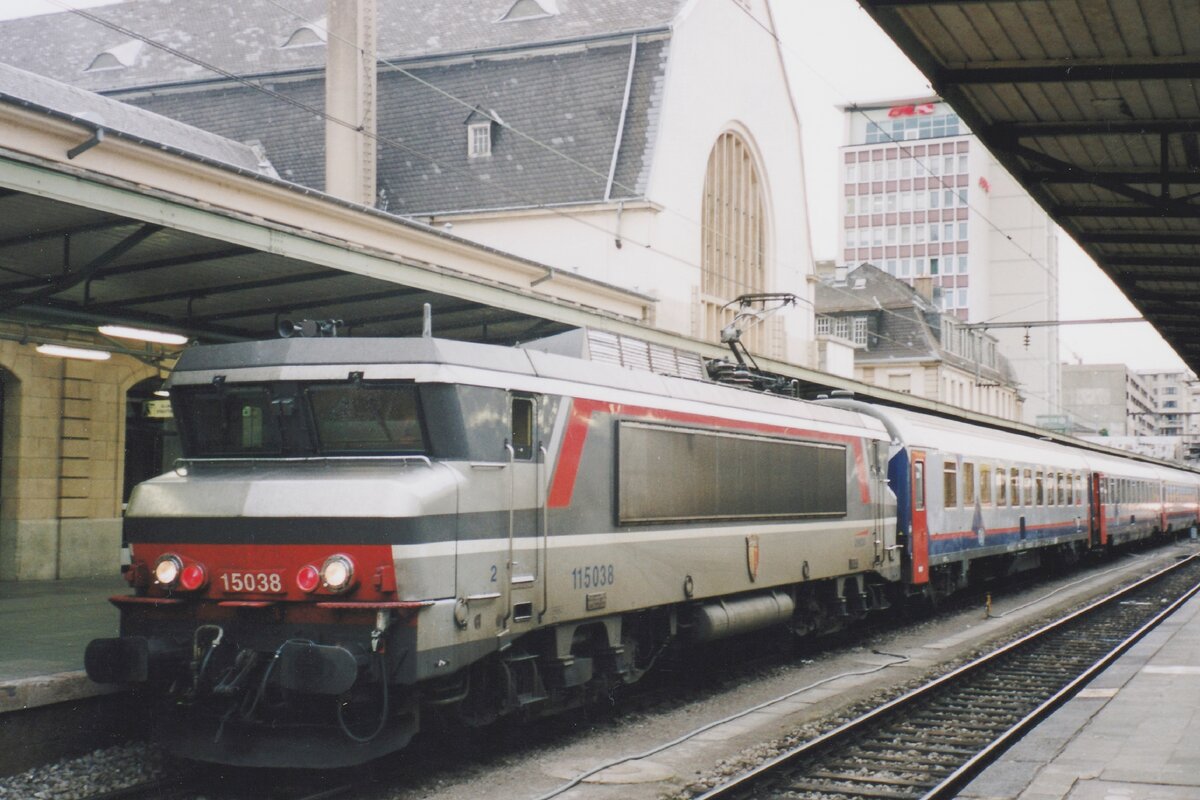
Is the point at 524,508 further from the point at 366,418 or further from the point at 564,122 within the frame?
→ the point at 564,122

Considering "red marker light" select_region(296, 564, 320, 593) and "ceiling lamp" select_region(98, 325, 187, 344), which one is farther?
"ceiling lamp" select_region(98, 325, 187, 344)

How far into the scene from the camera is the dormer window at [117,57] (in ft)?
149

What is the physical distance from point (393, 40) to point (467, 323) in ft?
93.4

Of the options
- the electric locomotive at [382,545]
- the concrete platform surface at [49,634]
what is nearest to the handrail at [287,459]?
the electric locomotive at [382,545]

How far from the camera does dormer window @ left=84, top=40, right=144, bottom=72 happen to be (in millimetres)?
45312

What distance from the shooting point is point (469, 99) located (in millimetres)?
39438

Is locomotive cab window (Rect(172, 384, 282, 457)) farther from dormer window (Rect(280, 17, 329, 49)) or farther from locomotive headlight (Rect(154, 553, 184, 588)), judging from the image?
dormer window (Rect(280, 17, 329, 49))

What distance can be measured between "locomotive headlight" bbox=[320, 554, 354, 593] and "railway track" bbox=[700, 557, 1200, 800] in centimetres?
275

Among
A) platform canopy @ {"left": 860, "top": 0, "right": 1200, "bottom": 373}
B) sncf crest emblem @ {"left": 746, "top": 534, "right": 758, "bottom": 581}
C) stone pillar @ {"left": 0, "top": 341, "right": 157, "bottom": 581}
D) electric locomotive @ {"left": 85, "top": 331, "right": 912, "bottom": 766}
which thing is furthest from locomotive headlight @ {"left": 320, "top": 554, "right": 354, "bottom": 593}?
stone pillar @ {"left": 0, "top": 341, "right": 157, "bottom": 581}

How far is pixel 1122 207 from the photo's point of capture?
12703 mm

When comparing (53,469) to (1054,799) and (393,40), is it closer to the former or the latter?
(1054,799)

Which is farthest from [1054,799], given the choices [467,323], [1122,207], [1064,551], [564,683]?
[1064,551]

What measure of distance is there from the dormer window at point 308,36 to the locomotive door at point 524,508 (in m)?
36.9

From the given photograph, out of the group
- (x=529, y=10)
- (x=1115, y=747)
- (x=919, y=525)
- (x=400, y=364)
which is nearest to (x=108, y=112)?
(x=529, y=10)
